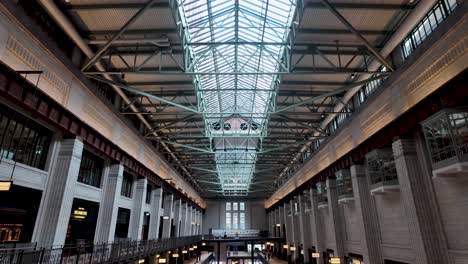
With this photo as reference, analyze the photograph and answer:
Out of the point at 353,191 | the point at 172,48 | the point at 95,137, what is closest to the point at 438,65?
the point at 353,191

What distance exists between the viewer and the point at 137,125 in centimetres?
2244

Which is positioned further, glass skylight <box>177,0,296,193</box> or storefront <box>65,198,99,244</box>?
storefront <box>65,198,99,244</box>

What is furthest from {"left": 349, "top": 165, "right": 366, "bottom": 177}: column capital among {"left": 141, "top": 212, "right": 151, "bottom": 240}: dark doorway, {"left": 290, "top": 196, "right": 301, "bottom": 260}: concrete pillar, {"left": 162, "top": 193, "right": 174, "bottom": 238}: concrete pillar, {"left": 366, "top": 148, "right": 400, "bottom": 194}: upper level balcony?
{"left": 162, "top": 193, "right": 174, "bottom": 238}: concrete pillar

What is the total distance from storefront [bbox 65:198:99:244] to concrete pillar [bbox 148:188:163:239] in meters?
9.88

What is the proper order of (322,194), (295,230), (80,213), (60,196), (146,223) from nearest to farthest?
(60,196) < (80,213) < (322,194) < (146,223) < (295,230)

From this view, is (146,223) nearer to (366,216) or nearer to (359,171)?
(366,216)

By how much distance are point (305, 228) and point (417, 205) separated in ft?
69.8

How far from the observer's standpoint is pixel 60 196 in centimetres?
1224

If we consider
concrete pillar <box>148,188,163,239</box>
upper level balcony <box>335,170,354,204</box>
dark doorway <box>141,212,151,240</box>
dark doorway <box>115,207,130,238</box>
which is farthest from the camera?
dark doorway <box>141,212,151,240</box>

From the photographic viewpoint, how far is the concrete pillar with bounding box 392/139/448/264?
454 inches

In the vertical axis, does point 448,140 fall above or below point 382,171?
above

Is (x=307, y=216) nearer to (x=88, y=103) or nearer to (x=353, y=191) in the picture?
(x=353, y=191)

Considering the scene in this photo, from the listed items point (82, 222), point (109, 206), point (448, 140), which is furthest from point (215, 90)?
point (82, 222)

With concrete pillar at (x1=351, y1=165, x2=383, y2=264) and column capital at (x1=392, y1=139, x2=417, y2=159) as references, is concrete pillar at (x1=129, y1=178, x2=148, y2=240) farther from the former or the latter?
column capital at (x1=392, y1=139, x2=417, y2=159)
